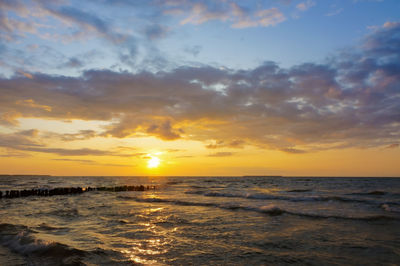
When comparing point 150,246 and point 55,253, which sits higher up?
point 55,253

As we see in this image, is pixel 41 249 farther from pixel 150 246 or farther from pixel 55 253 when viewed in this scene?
pixel 150 246

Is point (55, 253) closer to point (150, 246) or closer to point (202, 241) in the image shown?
point (150, 246)

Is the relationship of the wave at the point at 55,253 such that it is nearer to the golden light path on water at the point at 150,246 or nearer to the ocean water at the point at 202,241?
the ocean water at the point at 202,241

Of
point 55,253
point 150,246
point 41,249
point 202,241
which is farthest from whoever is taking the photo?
point 202,241

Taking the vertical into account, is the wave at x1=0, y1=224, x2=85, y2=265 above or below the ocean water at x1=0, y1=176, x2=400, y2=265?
above

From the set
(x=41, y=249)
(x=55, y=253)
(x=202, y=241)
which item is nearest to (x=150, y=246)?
(x=202, y=241)

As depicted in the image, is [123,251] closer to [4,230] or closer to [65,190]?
[4,230]

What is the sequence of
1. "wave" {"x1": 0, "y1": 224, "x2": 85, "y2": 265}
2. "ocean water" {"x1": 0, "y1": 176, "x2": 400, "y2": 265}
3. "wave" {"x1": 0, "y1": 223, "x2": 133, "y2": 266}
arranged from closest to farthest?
1. "wave" {"x1": 0, "y1": 223, "x2": 133, "y2": 266}
2. "wave" {"x1": 0, "y1": 224, "x2": 85, "y2": 265}
3. "ocean water" {"x1": 0, "y1": 176, "x2": 400, "y2": 265}

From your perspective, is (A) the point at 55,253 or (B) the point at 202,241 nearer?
(A) the point at 55,253

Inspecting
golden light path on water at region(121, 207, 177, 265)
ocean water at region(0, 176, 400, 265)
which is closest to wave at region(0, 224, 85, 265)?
ocean water at region(0, 176, 400, 265)

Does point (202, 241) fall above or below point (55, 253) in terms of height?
below

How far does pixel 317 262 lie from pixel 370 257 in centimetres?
241

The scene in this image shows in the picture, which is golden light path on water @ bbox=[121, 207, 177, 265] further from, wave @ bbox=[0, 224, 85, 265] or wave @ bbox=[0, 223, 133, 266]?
wave @ bbox=[0, 224, 85, 265]

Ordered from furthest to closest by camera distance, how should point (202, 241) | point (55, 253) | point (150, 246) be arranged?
point (202, 241) → point (150, 246) → point (55, 253)
